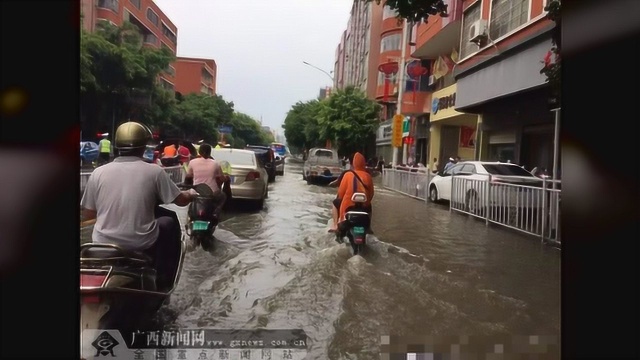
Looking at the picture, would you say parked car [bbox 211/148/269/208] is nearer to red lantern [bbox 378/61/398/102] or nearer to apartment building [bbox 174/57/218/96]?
apartment building [bbox 174/57/218/96]

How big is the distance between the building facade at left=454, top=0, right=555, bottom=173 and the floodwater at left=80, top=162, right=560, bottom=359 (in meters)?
0.77

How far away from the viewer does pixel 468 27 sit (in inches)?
156

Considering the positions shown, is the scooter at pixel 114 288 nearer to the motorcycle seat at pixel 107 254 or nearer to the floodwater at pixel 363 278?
the motorcycle seat at pixel 107 254

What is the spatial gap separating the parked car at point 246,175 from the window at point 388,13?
4.99ft

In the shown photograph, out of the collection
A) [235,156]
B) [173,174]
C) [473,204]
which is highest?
[235,156]

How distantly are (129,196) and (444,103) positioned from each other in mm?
2509

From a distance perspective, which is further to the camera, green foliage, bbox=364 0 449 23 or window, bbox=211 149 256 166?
green foliage, bbox=364 0 449 23

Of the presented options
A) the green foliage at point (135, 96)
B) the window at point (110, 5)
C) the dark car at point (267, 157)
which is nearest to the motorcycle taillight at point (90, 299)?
the green foliage at point (135, 96)

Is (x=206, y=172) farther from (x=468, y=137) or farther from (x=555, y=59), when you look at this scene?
(x=555, y=59)

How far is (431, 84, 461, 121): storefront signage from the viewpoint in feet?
11.6

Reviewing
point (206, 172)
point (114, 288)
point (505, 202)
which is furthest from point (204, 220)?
point (505, 202)

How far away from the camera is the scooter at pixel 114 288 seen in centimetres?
203

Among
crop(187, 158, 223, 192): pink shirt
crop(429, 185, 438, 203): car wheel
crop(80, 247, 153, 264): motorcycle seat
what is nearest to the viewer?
crop(80, 247, 153, 264): motorcycle seat

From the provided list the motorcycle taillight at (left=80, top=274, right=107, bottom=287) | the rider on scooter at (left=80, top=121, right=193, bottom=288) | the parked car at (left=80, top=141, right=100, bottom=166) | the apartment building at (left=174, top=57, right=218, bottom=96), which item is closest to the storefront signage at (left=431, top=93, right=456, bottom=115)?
the apartment building at (left=174, top=57, right=218, bottom=96)
